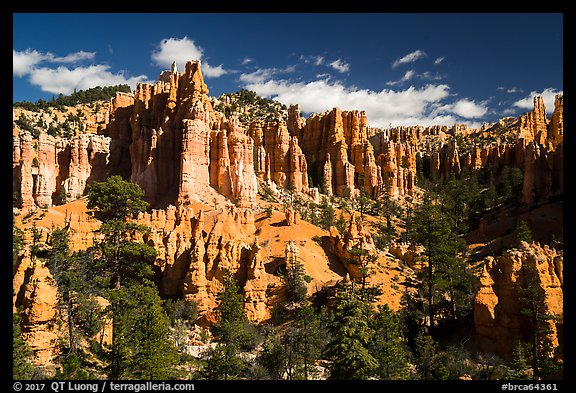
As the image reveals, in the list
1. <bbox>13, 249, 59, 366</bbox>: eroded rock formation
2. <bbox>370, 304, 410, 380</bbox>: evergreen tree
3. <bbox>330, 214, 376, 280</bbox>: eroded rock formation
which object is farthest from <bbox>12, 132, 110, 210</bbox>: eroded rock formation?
<bbox>370, 304, 410, 380</bbox>: evergreen tree

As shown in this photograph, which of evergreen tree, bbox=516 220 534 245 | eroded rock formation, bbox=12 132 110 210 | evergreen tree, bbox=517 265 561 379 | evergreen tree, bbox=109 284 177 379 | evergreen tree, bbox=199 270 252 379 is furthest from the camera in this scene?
eroded rock formation, bbox=12 132 110 210

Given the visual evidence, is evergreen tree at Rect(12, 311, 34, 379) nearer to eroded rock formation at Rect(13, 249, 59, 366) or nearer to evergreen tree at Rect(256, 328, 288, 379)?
eroded rock formation at Rect(13, 249, 59, 366)

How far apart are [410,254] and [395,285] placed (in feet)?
29.0

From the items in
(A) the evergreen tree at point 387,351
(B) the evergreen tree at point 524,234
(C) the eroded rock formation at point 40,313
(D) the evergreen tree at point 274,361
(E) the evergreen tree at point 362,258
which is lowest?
(D) the evergreen tree at point 274,361

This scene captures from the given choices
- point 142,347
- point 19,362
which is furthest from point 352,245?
point 19,362

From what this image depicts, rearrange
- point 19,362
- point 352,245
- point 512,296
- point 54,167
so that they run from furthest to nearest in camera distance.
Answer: point 54,167
point 352,245
point 512,296
point 19,362

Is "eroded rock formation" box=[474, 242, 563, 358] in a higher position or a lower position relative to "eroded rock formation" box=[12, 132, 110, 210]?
lower

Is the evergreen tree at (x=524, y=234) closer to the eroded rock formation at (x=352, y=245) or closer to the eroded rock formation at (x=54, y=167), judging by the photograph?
the eroded rock formation at (x=352, y=245)

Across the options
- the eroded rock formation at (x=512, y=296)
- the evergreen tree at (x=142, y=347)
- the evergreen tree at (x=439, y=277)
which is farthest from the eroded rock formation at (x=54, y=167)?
the eroded rock formation at (x=512, y=296)

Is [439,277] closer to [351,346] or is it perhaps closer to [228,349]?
[351,346]

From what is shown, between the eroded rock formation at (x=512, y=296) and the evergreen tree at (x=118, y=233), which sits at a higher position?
the evergreen tree at (x=118, y=233)
